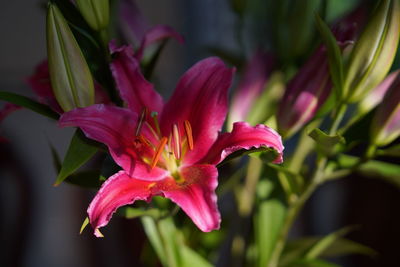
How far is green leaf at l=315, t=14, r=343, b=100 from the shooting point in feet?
1.14

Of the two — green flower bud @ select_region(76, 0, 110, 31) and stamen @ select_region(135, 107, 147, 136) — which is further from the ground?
green flower bud @ select_region(76, 0, 110, 31)

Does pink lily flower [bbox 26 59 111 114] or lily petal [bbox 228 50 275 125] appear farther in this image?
lily petal [bbox 228 50 275 125]

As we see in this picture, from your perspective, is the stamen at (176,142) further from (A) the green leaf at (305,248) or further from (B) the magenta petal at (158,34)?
(A) the green leaf at (305,248)

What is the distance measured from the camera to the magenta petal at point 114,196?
1.02ft

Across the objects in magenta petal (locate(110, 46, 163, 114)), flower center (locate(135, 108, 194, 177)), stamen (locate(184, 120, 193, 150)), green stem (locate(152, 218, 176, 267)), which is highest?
magenta petal (locate(110, 46, 163, 114))

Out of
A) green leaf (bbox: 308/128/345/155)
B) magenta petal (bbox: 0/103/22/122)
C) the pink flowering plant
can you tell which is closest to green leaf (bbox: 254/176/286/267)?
the pink flowering plant

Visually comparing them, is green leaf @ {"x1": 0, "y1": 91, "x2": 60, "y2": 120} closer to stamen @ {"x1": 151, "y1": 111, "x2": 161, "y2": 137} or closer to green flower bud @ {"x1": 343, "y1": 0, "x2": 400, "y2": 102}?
stamen @ {"x1": 151, "y1": 111, "x2": 161, "y2": 137}

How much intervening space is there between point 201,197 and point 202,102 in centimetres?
8

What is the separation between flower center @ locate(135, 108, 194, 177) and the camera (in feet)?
1.24

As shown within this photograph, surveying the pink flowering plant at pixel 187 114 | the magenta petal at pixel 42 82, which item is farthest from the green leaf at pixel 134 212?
the magenta petal at pixel 42 82

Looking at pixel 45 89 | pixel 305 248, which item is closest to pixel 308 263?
pixel 305 248

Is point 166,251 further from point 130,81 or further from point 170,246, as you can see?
point 130,81

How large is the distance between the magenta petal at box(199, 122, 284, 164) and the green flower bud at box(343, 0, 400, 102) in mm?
90

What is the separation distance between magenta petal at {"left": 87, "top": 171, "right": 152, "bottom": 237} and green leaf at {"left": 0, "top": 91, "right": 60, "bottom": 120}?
3.0 inches
